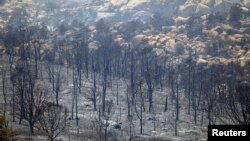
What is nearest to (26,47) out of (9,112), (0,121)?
(9,112)

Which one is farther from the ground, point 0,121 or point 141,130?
point 0,121

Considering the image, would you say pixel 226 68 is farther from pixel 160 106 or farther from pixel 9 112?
pixel 9 112

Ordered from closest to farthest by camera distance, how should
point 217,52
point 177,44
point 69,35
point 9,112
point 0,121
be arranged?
point 0,121, point 9,112, point 217,52, point 177,44, point 69,35

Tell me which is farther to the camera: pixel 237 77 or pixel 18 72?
pixel 237 77

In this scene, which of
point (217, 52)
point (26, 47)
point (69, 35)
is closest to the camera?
point (26, 47)

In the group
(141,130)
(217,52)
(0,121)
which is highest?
(217,52)
